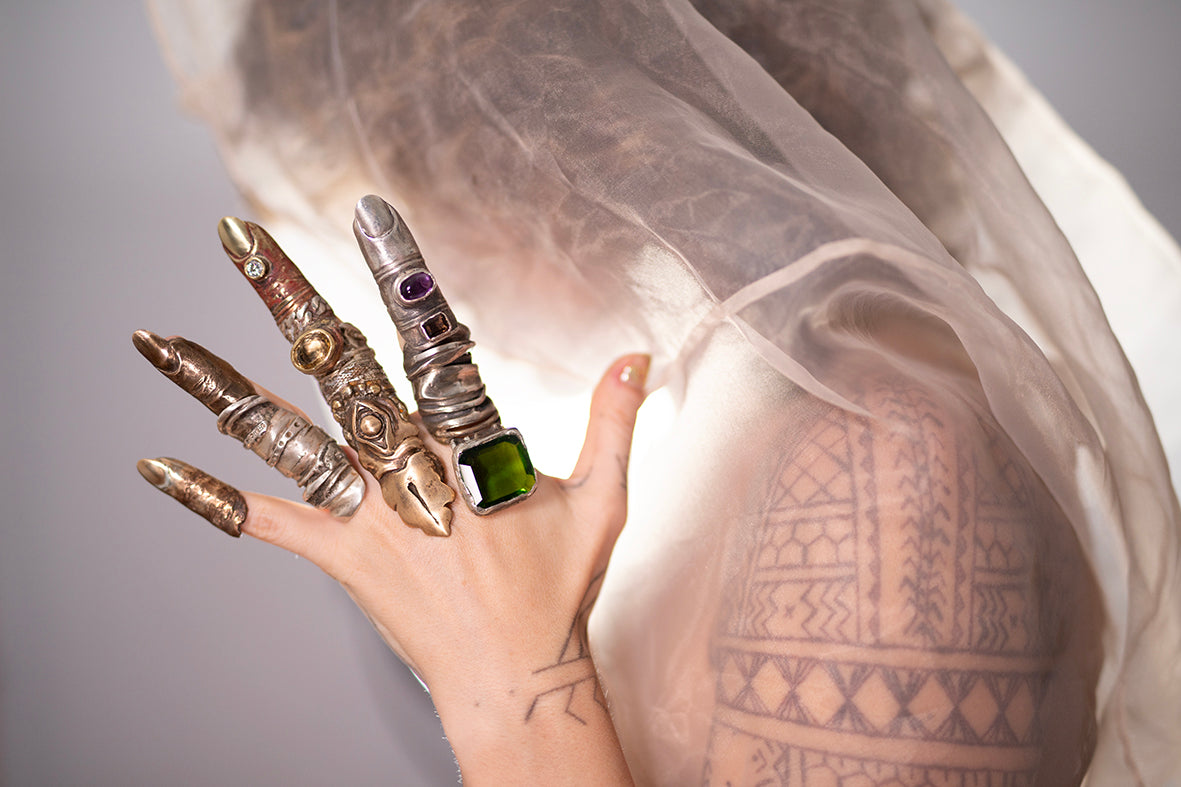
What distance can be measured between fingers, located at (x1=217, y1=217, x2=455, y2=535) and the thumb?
14 centimetres

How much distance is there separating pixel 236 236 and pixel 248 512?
0.71 feet

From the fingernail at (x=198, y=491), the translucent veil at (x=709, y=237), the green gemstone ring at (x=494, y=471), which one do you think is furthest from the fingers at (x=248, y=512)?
the translucent veil at (x=709, y=237)

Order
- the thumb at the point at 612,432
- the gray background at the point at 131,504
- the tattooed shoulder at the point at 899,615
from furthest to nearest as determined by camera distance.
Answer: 1. the gray background at the point at 131,504
2. the thumb at the point at 612,432
3. the tattooed shoulder at the point at 899,615

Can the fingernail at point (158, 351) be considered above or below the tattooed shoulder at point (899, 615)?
above

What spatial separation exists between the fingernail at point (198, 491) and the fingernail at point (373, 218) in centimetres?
23

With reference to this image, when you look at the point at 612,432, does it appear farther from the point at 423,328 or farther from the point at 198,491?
the point at 198,491

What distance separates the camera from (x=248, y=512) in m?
0.56

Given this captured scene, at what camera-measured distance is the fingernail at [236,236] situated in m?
0.54

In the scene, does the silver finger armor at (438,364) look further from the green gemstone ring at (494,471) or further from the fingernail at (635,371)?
the fingernail at (635,371)

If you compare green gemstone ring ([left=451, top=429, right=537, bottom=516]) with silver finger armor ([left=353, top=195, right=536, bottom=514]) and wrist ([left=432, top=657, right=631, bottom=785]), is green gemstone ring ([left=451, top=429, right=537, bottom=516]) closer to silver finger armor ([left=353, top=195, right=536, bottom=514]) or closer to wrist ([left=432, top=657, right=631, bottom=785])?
silver finger armor ([left=353, top=195, right=536, bottom=514])

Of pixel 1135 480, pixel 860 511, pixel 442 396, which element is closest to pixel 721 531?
pixel 860 511

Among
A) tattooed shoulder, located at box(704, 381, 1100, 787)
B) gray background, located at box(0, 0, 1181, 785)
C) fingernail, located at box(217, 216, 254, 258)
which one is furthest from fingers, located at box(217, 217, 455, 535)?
gray background, located at box(0, 0, 1181, 785)

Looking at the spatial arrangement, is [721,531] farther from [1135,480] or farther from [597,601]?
[1135,480]

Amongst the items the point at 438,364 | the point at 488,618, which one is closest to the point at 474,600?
the point at 488,618
